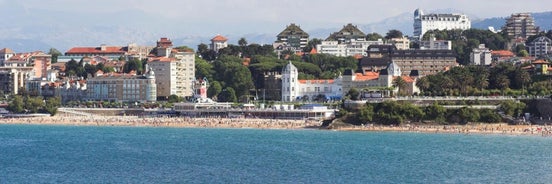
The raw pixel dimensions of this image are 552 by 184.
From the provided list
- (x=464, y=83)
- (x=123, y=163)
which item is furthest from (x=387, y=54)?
(x=123, y=163)

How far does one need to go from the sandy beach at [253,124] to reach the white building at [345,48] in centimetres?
3912

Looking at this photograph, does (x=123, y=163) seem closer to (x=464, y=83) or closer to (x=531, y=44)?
(x=464, y=83)

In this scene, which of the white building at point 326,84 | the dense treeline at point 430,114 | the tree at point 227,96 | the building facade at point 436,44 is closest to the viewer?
the dense treeline at point 430,114

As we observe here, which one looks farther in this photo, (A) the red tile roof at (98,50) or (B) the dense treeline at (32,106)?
(A) the red tile roof at (98,50)

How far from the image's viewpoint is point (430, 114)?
71562mm

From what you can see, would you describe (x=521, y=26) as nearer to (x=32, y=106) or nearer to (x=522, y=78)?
(x=522, y=78)

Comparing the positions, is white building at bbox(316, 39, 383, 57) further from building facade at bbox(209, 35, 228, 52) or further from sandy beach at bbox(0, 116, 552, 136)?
sandy beach at bbox(0, 116, 552, 136)

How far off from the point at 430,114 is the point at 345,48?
52.1 meters

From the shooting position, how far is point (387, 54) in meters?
110

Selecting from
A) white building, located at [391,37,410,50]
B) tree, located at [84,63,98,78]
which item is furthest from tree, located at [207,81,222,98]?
white building, located at [391,37,410,50]

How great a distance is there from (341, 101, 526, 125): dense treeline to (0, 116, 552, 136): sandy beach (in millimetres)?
656

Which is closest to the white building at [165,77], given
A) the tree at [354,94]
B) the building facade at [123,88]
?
the building facade at [123,88]

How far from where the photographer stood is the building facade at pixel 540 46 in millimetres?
119812

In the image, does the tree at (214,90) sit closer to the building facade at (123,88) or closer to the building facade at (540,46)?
the building facade at (123,88)
